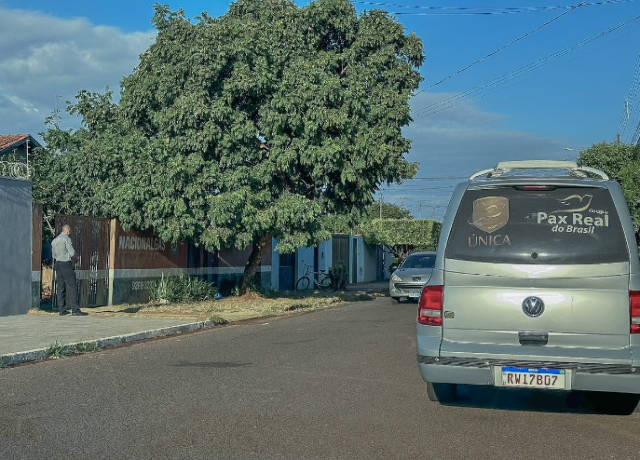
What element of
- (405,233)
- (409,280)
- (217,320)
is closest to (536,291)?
(217,320)

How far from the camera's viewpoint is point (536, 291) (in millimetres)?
6527

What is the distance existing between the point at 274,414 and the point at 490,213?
2.62 m

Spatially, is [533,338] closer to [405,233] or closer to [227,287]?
[227,287]

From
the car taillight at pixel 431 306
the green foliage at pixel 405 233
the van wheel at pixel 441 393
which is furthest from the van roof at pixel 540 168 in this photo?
the green foliage at pixel 405 233

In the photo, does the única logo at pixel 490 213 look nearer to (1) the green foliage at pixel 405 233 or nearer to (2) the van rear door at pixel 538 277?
(2) the van rear door at pixel 538 277

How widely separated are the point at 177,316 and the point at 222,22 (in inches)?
327

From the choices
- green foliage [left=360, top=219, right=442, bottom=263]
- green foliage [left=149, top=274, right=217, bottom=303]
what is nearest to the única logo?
green foliage [left=149, top=274, right=217, bottom=303]

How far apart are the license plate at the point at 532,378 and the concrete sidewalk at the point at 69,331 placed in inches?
260

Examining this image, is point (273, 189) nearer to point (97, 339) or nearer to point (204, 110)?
point (204, 110)

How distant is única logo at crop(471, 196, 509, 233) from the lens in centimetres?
678

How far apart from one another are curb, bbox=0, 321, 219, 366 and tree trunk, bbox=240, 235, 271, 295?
6.49m

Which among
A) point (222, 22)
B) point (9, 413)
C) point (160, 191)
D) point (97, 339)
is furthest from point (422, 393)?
point (222, 22)

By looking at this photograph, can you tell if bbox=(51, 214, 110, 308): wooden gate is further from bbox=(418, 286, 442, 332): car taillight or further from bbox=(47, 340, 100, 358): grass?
bbox=(418, 286, 442, 332): car taillight

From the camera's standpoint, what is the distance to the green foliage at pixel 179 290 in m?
20.4
